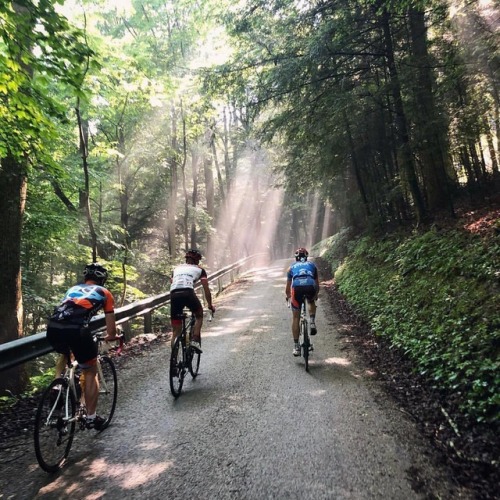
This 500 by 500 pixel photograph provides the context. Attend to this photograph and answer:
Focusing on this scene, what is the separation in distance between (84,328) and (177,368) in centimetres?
211

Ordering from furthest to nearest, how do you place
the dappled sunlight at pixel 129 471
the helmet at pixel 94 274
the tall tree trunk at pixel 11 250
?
the tall tree trunk at pixel 11 250
the helmet at pixel 94 274
the dappled sunlight at pixel 129 471

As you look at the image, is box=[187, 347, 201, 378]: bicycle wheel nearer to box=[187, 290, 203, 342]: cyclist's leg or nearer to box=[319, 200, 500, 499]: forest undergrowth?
box=[187, 290, 203, 342]: cyclist's leg

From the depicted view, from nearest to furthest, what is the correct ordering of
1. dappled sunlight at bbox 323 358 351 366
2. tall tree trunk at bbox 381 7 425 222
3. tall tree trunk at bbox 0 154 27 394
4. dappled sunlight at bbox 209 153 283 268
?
tall tree trunk at bbox 0 154 27 394
dappled sunlight at bbox 323 358 351 366
tall tree trunk at bbox 381 7 425 222
dappled sunlight at bbox 209 153 283 268

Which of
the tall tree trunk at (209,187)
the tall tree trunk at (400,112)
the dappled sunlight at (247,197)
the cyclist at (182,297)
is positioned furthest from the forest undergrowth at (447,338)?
the dappled sunlight at (247,197)

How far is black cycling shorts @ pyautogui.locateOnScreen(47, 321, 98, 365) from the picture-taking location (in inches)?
160

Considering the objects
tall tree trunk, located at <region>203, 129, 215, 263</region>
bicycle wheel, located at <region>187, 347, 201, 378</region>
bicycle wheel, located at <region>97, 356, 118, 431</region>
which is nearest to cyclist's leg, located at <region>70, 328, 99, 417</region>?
bicycle wheel, located at <region>97, 356, 118, 431</region>

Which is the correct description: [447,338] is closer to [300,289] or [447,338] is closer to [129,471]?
[300,289]

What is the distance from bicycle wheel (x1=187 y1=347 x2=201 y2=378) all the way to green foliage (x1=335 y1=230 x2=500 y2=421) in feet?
12.1

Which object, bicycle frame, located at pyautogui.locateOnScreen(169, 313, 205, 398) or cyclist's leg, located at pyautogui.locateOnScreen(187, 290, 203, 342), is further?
cyclist's leg, located at pyautogui.locateOnScreen(187, 290, 203, 342)

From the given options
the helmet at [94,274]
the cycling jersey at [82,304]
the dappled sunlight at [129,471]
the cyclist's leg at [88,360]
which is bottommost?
the dappled sunlight at [129,471]

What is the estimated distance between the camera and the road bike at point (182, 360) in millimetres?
5750

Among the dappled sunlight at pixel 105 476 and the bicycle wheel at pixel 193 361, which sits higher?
the bicycle wheel at pixel 193 361

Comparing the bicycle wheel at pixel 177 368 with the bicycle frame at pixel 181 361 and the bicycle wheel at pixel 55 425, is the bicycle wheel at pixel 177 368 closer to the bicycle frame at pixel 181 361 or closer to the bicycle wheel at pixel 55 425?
the bicycle frame at pixel 181 361

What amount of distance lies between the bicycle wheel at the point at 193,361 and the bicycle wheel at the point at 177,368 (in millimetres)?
258
